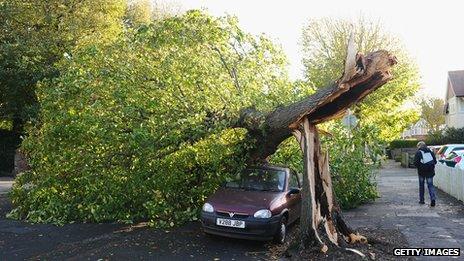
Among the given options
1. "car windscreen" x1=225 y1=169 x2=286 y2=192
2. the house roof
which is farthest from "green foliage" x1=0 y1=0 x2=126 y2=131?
the house roof

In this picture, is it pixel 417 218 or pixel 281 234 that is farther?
pixel 417 218

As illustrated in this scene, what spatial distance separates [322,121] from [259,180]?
2.26m

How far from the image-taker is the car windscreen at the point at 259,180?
34.4 feet

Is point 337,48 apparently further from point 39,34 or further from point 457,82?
point 457,82

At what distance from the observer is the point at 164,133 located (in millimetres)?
Answer: 11125

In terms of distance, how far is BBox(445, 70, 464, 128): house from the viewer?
56.7 metres

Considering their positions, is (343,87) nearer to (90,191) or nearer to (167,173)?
(167,173)

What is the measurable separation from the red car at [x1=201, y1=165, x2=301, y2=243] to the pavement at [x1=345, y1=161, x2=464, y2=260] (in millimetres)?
2120

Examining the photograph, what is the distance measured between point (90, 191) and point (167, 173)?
2.09m

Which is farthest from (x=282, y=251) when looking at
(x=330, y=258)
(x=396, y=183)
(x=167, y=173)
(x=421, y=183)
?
(x=396, y=183)

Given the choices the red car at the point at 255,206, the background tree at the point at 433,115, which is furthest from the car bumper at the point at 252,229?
the background tree at the point at 433,115

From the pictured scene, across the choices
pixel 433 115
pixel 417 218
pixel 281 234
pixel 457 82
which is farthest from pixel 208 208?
pixel 433 115

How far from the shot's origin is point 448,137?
44656mm

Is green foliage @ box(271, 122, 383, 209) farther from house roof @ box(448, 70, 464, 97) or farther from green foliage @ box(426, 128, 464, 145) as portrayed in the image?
house roof @ box(448, 70, 464, 97)
